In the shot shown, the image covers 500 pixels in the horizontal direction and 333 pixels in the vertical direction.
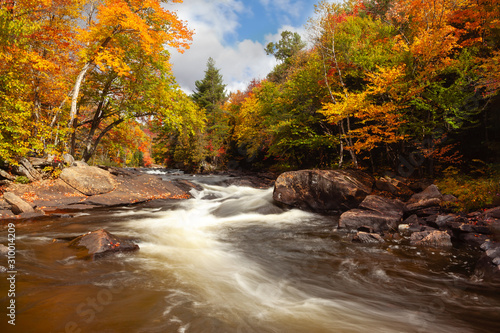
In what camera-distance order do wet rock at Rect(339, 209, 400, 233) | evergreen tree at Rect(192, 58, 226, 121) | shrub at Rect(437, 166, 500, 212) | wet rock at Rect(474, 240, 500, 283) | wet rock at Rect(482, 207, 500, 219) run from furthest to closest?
evergreen tree at Rect(192, 58, 226, 121), shrub at Rect(437, 166, 500, 212), wet rock at Rect(339, 209, 400, 233), wet rock at Rect(482, 207, 500, 219), wet rock at Rect(474, 240, 500, 283)

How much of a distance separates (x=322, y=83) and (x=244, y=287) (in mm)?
12844

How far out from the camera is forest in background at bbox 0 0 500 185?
9156 mm

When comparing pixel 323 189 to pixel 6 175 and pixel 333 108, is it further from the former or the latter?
pixel 6 175

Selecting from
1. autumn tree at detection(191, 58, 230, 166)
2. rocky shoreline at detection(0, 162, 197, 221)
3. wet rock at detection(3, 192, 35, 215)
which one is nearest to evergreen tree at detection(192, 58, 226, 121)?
autumn tree at detection(191, 58, 230, 166)

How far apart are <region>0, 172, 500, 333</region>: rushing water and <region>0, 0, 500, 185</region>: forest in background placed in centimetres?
643

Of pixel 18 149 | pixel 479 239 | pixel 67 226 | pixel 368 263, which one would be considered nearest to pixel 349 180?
pixel 479 239

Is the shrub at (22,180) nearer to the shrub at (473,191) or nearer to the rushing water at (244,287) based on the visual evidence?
the rushing water at (244,287)

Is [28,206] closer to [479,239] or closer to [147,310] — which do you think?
[147,310]

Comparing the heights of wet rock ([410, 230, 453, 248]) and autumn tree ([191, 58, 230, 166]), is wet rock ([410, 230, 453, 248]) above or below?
below

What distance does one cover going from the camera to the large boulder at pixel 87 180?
10719mm

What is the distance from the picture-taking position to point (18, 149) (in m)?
8.85

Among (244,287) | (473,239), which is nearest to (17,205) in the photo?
(244,287)

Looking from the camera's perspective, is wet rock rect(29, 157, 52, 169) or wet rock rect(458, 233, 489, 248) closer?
wet rock rect(458, 233, 489, 248)

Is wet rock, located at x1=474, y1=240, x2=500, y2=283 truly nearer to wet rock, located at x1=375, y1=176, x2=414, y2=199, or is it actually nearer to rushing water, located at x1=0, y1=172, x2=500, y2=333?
rushing water, located at x1=0, y1=172, x2=500, y2=333
